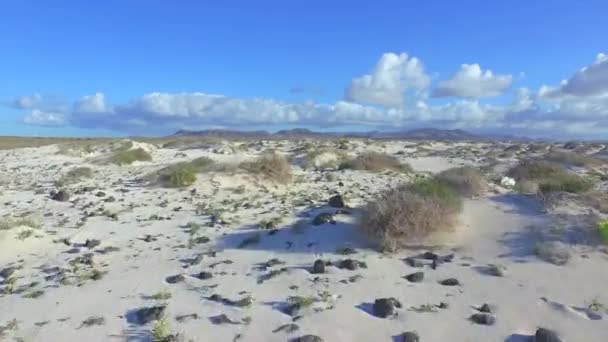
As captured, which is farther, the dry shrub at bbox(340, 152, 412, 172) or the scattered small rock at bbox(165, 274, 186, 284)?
the dry shrub at bbox(340, 152, 412, 172)

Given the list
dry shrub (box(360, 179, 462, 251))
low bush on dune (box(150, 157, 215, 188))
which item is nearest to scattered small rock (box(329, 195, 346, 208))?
dry shrub (box(360, 179, 462, 251))

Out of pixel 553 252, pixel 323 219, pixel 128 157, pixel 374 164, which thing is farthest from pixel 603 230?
pixel 128 157

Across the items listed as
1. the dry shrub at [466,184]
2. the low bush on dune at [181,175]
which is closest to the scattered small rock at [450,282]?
the dry shrub at [466,184]

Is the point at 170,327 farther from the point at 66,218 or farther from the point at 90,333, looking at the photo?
the point at 66,218

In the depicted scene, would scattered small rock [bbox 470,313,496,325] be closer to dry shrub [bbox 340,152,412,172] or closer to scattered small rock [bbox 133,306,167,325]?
scattered small rock [bbox 133,306,167,325]

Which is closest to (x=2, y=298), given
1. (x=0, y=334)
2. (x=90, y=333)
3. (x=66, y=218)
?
(x=0, y=334)

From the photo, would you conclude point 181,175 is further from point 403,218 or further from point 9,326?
point 9,326
